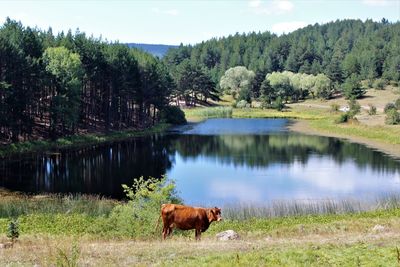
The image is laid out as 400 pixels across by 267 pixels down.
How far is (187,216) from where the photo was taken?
75.3 ft

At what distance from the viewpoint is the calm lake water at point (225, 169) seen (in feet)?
156

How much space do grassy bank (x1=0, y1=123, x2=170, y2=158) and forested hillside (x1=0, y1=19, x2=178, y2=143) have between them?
2.35m

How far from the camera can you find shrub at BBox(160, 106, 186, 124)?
12875 centimetres

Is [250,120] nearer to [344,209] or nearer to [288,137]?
[288,137]

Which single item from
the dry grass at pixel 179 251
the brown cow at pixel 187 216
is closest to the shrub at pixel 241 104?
the brown cow at pixel 187 216

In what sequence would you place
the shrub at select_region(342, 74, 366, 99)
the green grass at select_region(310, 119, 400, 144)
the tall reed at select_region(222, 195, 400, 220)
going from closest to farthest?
the tall reed at select_region(222, 195, 400, 220), the green grass at select_region(310, 119, 400, 144), the shrub at select_region(342, 74, 366, 99)

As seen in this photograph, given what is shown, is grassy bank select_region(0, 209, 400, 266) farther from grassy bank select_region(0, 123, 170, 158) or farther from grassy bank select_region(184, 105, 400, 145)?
grassy bank select_region(184, 105, 400, 145)

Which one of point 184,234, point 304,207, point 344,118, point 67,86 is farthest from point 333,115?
point 184,234

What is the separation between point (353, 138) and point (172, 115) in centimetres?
4919

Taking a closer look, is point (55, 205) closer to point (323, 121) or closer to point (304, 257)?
point (304, 257)

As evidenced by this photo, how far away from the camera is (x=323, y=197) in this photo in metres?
44.7

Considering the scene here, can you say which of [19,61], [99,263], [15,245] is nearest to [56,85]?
[19,61]

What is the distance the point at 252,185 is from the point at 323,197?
8.16m

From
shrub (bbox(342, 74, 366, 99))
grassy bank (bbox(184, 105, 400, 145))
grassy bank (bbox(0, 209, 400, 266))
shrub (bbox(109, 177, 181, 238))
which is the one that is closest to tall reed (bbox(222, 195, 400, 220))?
shrub (bbox(109, 177, 181, 238))
